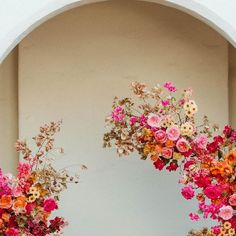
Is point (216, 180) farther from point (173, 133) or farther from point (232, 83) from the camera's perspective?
point (232, 83)

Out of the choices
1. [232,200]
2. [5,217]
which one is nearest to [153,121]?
[232,200]

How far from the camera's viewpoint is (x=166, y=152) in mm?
3799

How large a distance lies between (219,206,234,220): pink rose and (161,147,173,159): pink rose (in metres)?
0.33

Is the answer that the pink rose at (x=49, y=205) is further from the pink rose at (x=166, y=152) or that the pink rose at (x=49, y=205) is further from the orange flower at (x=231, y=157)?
the orange flower at (x=231, y=157)

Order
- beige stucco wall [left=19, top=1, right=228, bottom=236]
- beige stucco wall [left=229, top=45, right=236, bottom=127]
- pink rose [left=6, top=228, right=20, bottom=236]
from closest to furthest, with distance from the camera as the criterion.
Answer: pink rose [left=6, top=228, right=20, bottom=236], beige stucco wall [left=19, top=1, right=228, bottom=236], beige stucco wall [left=229, top=45, right=236, bottom=127]

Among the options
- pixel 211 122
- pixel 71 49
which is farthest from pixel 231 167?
pixel 71 49

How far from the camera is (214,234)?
12.6 feet

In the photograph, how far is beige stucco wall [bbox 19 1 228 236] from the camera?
474 cm

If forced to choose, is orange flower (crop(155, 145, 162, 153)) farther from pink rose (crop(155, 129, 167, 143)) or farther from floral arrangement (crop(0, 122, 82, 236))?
floral arrangement (crop(0, 122, 82, 236))

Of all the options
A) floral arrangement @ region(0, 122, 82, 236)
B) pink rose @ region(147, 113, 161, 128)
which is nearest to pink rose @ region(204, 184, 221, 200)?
pink rose @ region(147, 113, 161, 128)

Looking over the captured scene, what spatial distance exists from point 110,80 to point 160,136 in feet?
3.45

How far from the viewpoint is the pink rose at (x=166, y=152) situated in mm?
3801

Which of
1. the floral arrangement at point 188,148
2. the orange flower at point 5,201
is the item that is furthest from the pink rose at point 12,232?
the floral arrangement at point 188,148

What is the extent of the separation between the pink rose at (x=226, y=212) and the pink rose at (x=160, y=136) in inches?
15.5
